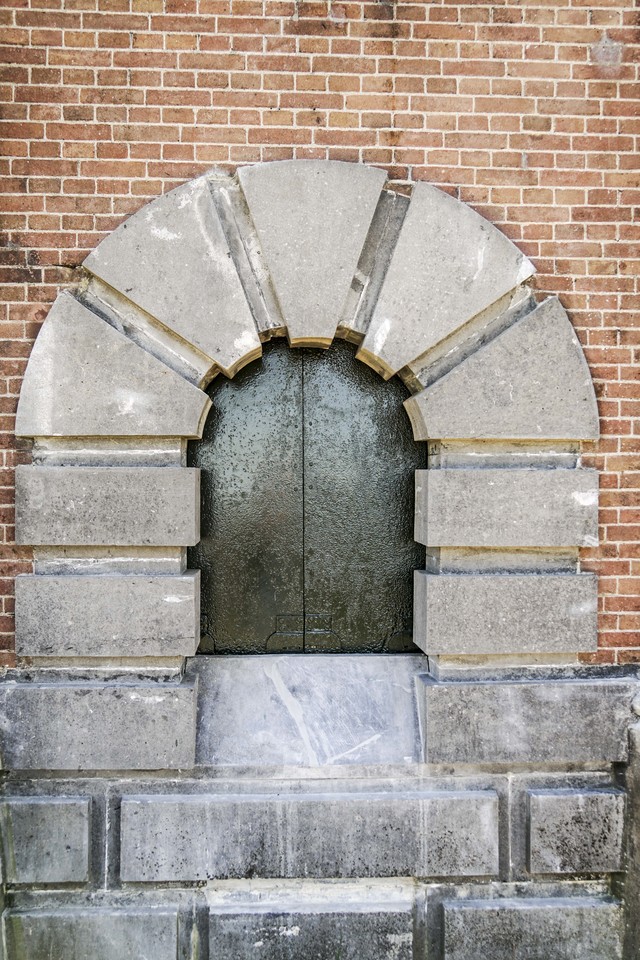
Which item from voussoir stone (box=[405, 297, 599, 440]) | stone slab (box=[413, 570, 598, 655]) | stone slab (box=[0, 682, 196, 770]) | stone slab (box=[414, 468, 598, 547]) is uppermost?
voussoir stone (box=[405, 297, 599, 440])

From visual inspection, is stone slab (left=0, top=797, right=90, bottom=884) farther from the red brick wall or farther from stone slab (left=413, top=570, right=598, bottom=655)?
stone slab (left=413, top=570, right=598, bottom=655)

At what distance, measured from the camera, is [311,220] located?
301 centimetres

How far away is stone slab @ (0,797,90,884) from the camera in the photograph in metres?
2.96

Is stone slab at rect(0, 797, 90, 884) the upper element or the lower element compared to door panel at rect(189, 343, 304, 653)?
lower

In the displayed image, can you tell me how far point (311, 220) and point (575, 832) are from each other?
3.20 meters

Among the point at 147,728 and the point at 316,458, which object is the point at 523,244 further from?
the point at 147,728

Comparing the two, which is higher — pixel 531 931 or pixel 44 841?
pixel 44 841

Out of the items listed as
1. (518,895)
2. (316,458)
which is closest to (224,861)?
(518,895)

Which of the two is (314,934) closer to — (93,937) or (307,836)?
(307,836)

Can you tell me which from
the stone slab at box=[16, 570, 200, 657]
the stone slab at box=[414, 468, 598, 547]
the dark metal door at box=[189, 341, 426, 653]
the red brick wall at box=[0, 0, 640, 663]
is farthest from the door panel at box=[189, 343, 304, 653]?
the red brick wall at box=[0, 0, 640, 663]

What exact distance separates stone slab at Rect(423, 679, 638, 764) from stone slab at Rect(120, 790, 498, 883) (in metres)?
0.26

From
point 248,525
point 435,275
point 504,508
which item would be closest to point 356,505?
point 248,525

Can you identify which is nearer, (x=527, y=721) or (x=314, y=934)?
(x=314, y=934)

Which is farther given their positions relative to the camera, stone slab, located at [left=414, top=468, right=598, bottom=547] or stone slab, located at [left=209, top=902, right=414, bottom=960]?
stone slab, located at [left=414, top=468, right=598, bottom=547]
